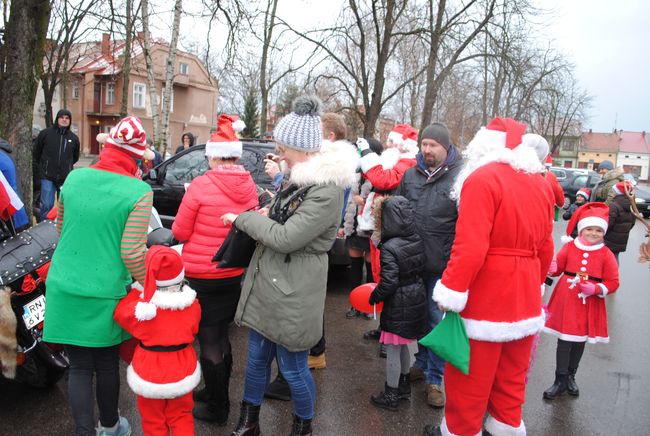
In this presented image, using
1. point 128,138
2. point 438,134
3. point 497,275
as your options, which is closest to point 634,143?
point 438,134

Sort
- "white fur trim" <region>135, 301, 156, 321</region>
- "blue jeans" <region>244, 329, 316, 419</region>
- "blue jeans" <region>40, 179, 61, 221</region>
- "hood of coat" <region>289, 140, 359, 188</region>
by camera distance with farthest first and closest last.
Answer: "blue jeans" <region>40, 179, 61, 221</region>
"blue jeans" <region>244, 329, 316, 419</region>
"hood of coat" <region>289, 140, 359, 188</region>
"white fur trim" <region>135, 301, 156, 321</region>

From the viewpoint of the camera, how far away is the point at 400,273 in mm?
→ 3490

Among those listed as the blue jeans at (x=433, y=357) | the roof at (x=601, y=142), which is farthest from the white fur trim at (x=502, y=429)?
the roof at (x=601, y=142)

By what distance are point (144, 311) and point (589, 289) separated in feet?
10.7

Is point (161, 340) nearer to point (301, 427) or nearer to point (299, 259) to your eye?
point (299, 259)

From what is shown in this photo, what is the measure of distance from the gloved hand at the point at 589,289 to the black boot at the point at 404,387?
1524 mm

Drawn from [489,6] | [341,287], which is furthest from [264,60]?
[341,287]

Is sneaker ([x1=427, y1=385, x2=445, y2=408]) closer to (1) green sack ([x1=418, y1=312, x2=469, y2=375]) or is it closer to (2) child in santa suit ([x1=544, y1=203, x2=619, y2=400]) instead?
(2) child in santa suit ([x1=544, y1=203, x2=619, y2=400])

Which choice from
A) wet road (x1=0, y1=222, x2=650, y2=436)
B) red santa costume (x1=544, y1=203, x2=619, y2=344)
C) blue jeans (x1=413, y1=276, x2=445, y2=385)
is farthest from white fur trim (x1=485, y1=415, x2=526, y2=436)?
red santa costume (x1=544, y1=203, x2=619, y2=344)

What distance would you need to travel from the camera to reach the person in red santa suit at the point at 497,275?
256 centimetres

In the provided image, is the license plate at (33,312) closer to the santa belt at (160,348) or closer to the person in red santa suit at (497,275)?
the santa belt at (160,348)

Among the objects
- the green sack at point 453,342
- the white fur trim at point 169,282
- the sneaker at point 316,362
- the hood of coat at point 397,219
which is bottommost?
the sneaker at point 316,362

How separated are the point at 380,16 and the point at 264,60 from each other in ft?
18.0

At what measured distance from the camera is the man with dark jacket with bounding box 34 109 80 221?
8.52m
